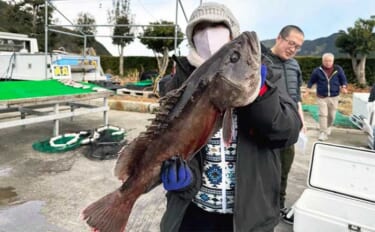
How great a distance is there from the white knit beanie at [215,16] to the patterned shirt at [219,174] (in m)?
0.51

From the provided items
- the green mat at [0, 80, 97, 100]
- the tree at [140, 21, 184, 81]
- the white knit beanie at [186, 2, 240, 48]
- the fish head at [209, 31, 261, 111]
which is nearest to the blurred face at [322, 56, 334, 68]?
the green mat at [0, 80, 97, 100]

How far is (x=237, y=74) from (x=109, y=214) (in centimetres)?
75

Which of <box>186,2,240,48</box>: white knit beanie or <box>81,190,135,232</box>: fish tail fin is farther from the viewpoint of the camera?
<box>186,2,240,48</box>: white knit beanie

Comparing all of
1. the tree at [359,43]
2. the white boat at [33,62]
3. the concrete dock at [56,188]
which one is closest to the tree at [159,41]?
the white boat at [33,62]

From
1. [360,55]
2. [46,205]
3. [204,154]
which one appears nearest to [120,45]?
[360,55]

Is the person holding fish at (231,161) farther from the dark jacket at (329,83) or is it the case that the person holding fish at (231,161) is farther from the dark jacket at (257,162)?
the dark jacket at (329,83)

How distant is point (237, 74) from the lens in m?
1.26

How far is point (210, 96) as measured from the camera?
132cm

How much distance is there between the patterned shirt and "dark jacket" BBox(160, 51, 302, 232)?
0.05m

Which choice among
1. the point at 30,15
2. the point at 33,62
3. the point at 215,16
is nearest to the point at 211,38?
the point at 215,16

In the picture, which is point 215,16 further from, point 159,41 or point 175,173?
point 159,41

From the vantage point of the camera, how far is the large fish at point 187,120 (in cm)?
128

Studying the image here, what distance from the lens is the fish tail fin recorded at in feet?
4.45

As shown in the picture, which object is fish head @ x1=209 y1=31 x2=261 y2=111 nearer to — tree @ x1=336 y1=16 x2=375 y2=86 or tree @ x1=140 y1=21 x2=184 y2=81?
tree @ x1=140 y1=21 x2=184 y2=81
